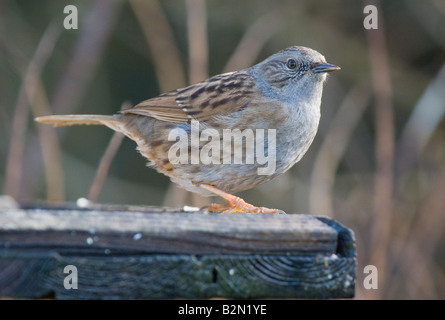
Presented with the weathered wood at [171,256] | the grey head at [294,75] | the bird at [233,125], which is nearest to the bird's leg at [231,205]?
the bird at [233,125]

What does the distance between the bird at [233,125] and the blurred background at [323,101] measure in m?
0.58

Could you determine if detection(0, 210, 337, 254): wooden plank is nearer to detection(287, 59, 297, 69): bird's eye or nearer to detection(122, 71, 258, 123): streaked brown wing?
detection(122, 71, 258, 123): streaked brown wing

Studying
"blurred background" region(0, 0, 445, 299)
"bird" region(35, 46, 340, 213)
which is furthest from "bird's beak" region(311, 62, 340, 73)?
"blurred background" region(0, 0, 445, 299)

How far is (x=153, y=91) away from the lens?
7.14 m

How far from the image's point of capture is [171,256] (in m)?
1.99

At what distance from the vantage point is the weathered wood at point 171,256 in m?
1.92

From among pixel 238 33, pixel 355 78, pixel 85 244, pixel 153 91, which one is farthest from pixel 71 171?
pixel 85 244

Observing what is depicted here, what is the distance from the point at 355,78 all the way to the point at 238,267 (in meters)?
4.08

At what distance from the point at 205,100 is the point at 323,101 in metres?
2.32

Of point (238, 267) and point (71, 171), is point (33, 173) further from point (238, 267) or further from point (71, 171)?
point (238, 267)

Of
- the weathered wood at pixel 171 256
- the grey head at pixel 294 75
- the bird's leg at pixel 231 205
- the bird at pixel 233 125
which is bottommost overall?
the weathered wood at pixel 171 256

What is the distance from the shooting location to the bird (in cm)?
333

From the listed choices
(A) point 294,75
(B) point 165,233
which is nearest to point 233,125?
(A) point 294,75

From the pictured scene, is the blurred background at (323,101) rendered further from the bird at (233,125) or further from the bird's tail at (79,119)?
the bird at (233,125)
